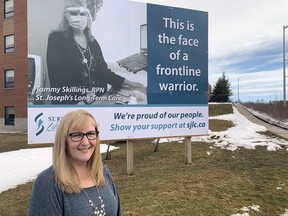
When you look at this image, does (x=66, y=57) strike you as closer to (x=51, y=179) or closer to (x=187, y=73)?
(x=187, y=73)

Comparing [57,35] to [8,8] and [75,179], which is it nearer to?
[75,179]

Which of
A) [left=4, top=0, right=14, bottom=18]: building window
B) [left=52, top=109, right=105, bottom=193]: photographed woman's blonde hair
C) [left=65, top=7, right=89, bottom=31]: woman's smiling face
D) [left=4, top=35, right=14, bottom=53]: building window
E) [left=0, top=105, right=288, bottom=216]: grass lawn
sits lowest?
[left=0, top=105, right=288, bottom=216]: grass lawn

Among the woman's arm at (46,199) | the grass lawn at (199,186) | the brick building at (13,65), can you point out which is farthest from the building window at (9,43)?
the woman's arm at (46,199)

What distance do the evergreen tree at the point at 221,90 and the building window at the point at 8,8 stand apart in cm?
4381

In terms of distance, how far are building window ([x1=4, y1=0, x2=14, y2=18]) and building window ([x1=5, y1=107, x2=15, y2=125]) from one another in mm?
8500

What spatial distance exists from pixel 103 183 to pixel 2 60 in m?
31.2

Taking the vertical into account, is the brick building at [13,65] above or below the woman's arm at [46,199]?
above

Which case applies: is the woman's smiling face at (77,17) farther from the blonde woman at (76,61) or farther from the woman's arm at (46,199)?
the woman's arm at (46,199)

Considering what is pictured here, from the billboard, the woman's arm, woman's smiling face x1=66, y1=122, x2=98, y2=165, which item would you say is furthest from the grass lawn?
the woman's arm

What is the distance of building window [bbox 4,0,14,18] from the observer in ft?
97.6

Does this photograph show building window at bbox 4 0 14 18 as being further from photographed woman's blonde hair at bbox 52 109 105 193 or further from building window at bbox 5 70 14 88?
photographed woman's blonde hair at bbox 52 109 105 193

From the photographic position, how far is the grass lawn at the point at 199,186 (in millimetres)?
4902

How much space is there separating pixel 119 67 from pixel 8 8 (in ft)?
89.4

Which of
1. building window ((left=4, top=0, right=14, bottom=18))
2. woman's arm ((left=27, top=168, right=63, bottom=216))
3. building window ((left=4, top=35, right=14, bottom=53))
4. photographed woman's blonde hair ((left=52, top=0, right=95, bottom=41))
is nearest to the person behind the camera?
woman's arm ((left=27, top=168, right=63, bottom=216))
